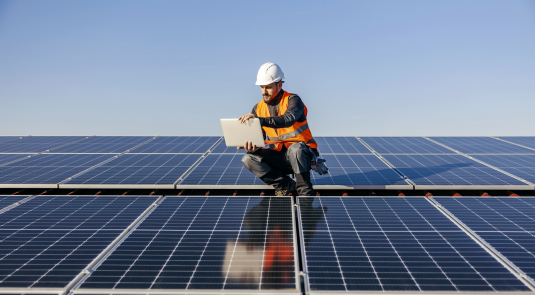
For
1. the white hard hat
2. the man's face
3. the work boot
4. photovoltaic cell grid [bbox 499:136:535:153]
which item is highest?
the white hard hat

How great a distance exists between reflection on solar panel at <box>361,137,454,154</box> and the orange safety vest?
3.43 meters

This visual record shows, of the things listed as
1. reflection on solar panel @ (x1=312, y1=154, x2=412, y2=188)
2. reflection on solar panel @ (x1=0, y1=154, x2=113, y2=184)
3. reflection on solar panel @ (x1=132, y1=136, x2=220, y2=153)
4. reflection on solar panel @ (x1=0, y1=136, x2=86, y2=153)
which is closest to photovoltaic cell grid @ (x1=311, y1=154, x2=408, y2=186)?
reflection on solar panel @ (x1=312, y1=154, x2=412, y2=188)

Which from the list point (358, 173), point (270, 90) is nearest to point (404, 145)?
point (358, 173)

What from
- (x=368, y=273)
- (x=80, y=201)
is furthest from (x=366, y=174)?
(x=80, y=201)

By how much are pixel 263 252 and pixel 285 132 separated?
2.67 metres

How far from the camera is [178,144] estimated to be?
936 centimetres

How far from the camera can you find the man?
5051mm

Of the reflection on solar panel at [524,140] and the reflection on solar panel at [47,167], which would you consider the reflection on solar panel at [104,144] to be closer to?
the reflection on solar panel at [47,167]

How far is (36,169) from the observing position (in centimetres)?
661

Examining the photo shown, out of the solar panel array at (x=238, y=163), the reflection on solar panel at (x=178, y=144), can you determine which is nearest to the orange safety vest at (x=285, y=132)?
the solar panel array at (x=238, y=163)

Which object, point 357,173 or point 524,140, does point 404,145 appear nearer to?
point 357,173

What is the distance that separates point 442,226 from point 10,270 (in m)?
4.68

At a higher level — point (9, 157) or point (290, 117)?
point (290, 117)

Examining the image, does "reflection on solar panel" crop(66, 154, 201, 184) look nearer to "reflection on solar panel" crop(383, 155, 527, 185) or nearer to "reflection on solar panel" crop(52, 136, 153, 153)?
"reflection on solar panel" crop(52, 136, 153, 153)
